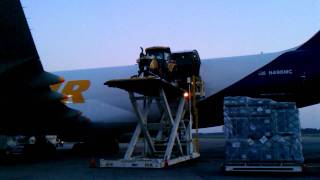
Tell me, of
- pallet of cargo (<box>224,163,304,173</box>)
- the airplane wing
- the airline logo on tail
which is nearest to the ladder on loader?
pallet of cargo (<box>224,163,304,173</box>)

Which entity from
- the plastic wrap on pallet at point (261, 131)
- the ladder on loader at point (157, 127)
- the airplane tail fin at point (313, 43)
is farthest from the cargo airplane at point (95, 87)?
the plastic wrap on pallet at point (261, 131)

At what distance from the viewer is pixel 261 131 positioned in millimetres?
11977

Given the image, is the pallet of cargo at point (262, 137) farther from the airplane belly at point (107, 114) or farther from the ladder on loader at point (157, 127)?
the airplane belly at point (107, 114)

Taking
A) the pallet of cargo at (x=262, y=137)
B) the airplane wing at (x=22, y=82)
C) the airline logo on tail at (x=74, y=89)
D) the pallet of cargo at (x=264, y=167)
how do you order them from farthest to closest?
the airline logo on tail at (x=74, y=89) → the airplane wing at (x=22, y=82) → the pallet of cargo at (x=262, y=137) → the pallet of cargo at (x=264, y=167)

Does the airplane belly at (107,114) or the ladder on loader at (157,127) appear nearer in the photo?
the ladder on loader at (157,127)

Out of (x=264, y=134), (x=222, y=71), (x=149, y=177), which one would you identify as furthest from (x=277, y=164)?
(x=222, y=71)

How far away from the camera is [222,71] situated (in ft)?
63.1

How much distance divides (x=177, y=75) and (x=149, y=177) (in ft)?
24.5

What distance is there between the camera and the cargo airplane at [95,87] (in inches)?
523

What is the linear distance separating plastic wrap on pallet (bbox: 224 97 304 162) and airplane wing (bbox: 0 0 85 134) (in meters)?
6.40

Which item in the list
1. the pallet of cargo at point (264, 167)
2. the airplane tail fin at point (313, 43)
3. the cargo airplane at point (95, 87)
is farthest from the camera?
the airplane tail fin at point (313, 43)

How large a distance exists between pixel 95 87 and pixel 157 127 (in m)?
7.66

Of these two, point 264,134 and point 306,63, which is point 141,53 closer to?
point 264,134

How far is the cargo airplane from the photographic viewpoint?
13.3 m
